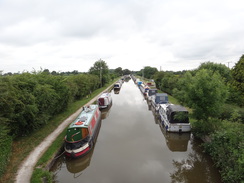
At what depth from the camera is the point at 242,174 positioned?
4.97 meters

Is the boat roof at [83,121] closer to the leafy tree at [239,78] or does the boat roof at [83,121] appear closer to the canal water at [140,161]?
the canal water at [140,161]

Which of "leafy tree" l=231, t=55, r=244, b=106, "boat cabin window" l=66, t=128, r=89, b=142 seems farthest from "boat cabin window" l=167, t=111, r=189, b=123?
"boat cabin window" l=66, t=128, r=89, b=142

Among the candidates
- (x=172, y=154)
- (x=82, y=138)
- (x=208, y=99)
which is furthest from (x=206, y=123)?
(x=82, y=138)

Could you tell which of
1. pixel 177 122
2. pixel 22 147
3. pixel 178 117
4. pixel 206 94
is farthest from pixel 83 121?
pixel 206 94

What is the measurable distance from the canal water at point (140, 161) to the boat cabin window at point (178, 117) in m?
1.30

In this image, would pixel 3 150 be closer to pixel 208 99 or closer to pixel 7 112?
pixel 7 112

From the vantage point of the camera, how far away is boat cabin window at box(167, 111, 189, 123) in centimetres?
1029

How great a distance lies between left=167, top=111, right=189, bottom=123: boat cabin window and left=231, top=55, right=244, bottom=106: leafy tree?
561cm

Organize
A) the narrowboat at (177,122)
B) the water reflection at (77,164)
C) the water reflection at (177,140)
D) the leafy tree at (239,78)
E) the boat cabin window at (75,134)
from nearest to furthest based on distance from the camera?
the water reflection at (77,164) → the boat cabin window at (75,134) → the water reflection at (177,140) → the narrowboat at (177,122) → the leafy tree at (239,78)

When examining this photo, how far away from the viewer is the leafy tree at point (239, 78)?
11756 millimetres

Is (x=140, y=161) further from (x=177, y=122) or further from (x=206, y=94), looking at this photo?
(x=206, y=94)

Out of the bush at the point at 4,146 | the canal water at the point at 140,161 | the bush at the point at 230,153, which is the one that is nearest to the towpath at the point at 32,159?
the bush at the point at 4,146

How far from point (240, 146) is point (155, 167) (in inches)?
163

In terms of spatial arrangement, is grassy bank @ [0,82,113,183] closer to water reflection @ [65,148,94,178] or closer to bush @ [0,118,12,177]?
bush @ [0,118,12,177]
